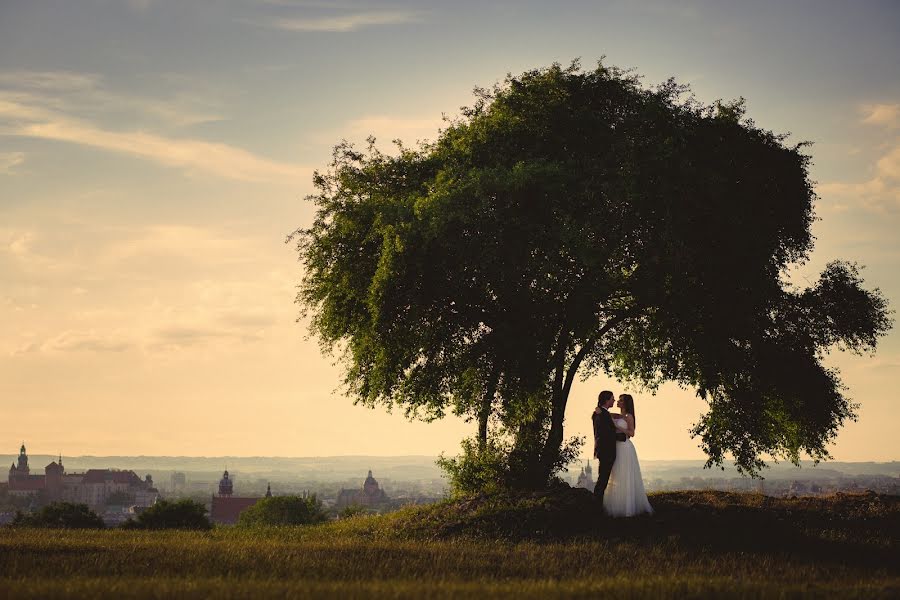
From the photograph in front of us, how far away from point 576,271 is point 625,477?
665 centimetres

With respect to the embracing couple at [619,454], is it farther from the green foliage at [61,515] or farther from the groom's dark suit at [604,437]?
the green foliage at [61,515]

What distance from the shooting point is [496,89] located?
97.6 feet

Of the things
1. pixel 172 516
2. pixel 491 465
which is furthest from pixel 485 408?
pixel 172 516

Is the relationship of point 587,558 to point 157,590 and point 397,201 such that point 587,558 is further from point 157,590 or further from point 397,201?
point 397,201

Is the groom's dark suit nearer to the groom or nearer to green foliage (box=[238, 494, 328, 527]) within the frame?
the groom

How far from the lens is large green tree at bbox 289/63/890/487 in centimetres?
2530

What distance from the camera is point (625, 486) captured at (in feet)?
75.0

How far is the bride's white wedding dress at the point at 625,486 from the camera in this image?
22.8 meters

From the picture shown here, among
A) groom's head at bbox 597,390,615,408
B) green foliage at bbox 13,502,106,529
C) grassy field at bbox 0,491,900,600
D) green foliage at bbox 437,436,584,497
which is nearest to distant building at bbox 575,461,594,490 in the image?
green foliage at bbox 437,436,584,497

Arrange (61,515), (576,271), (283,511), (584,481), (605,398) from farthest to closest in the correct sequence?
(283,511)
(61,515)
(584,481)
(576,271)
(605,398)

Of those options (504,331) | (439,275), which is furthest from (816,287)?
(439,275)

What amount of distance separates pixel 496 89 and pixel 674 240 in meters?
8.25

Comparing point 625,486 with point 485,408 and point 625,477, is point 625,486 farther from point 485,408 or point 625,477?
point 485,408

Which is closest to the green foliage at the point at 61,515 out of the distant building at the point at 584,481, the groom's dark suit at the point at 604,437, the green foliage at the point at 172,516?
the green foliage at the point at 172,516
